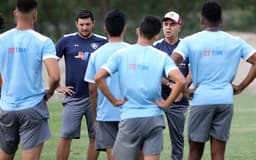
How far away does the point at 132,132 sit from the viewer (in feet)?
29.2

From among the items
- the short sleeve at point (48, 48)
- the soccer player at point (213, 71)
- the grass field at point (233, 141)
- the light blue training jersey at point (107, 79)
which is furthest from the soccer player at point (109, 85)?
the grass field at point (233, 141)

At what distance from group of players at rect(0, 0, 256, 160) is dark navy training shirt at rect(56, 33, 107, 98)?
1.27 metres

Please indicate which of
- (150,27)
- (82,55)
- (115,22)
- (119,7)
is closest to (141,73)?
(150,27)

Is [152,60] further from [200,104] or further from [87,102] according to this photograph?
[87,102]

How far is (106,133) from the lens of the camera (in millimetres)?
10180

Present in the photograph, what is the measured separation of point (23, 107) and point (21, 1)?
1092mm

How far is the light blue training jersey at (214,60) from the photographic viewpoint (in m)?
9.66

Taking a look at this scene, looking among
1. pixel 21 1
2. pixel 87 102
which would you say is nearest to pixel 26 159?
pixel 21 1

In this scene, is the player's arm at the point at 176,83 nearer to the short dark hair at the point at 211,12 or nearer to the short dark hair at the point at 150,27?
the short dark hair at the point at 150,27

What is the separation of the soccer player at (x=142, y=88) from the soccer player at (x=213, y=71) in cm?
86

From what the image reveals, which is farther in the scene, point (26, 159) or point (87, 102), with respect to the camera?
point (87, 102)

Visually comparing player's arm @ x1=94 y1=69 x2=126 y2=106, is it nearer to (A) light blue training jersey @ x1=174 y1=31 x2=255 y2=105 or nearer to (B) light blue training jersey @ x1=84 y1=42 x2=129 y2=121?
(B) light blue training jersey @ x1=84 y1=42 x2=129 y2=121

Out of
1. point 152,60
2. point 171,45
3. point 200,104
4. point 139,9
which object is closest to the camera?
point 152,60

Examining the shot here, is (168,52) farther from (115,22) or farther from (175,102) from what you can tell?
(115,22)
